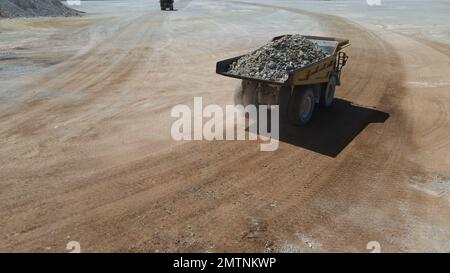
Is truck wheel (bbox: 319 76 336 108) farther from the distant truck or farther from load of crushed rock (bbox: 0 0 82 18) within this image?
the distant truck

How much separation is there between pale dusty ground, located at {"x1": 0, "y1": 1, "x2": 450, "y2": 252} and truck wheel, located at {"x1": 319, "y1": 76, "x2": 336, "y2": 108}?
0.93 feet

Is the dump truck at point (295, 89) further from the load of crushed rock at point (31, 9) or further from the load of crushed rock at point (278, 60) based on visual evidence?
the load of crushed rock at point (31, 9)

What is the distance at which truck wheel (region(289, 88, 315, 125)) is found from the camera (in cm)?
891

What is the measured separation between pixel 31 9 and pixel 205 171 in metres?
36.8

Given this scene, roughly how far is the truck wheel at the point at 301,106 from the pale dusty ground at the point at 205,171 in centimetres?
30

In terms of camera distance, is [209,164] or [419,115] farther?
[419,115]

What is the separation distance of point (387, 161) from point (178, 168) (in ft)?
14.6

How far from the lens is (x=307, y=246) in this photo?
5.30 m

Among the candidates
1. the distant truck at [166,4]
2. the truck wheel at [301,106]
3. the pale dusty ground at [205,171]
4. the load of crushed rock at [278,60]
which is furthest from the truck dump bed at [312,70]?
the distant truck at [166,4]

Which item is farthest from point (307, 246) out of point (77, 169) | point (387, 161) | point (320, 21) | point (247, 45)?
point (320, 21)

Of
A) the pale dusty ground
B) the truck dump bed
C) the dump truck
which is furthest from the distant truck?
the dump truck
